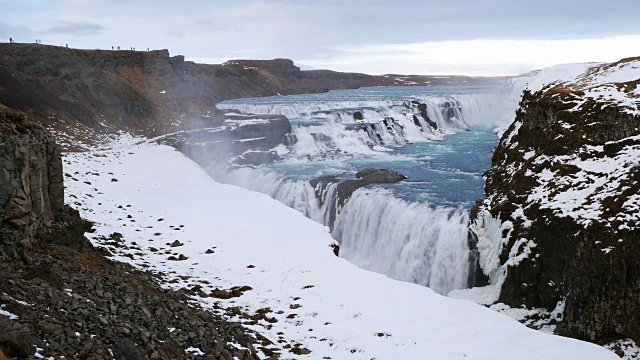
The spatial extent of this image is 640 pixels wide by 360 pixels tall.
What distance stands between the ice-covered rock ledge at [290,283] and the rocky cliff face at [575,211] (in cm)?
436

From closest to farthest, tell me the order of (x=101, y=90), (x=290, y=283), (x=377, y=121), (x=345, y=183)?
(x=290, y=283), (x=345, y=183), (x=377, y=121), (x=101, y=90)

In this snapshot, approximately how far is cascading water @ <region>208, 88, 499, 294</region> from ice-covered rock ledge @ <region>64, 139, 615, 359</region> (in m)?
5.82

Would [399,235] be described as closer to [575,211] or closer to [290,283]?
[575,211]

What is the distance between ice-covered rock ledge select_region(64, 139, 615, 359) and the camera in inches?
429

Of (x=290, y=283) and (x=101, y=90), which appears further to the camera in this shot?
(x=101, y=90)

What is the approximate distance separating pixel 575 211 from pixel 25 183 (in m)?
15.1

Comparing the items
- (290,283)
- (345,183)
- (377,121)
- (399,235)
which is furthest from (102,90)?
(290,283)

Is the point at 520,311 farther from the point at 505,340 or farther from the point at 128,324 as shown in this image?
the point at 128,324

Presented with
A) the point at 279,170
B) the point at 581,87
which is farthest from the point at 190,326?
the point at 279,170

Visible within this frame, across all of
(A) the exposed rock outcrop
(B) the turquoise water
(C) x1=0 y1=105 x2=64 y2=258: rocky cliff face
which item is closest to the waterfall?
(A) the exposed rock outcrop

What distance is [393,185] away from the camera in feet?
97.7

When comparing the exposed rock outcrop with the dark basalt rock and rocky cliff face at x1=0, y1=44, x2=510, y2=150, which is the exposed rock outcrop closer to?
the dark basalt rock

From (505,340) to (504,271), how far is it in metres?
8.10

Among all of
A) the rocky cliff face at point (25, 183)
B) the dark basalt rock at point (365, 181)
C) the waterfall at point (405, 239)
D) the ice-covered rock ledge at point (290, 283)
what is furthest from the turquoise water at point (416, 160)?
the rocky cliff face at point (25, 183)
